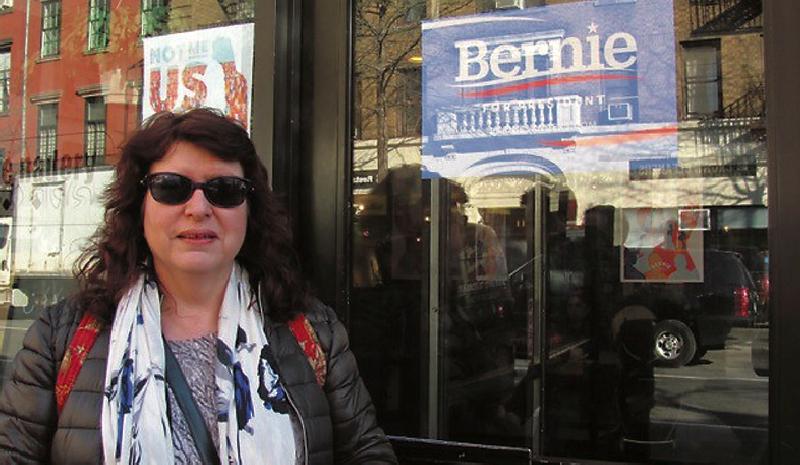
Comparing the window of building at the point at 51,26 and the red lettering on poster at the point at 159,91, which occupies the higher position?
the window of building at the point at 51,26

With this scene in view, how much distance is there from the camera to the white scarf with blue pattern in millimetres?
1367

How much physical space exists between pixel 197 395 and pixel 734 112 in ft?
6.19

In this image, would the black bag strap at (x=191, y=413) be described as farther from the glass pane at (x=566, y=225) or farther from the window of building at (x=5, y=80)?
the window of building at (x=5, y=80)

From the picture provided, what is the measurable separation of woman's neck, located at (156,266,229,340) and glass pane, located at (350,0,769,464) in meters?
0.88

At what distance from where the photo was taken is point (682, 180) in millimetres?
2402

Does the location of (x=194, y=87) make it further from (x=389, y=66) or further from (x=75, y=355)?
(x=75, y=355)

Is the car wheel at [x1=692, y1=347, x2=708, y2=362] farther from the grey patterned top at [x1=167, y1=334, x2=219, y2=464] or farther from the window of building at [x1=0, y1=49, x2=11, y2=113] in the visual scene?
the window of building at [x1=0, y1=49, x2=11, y2=113]

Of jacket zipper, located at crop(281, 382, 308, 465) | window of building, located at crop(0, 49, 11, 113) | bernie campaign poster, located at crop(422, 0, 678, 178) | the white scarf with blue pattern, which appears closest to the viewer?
the white scarf with blue pattern

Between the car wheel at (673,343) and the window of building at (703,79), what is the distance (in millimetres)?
879

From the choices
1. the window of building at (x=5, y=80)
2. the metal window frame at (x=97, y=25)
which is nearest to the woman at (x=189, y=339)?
the metal window frame at (x=97, y=25)

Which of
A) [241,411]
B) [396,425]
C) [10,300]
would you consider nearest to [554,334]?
[396,425]

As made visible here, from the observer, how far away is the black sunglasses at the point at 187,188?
4.94ft

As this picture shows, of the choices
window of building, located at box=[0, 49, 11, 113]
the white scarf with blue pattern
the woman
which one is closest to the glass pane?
the woman

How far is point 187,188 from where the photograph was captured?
1.51 metres
